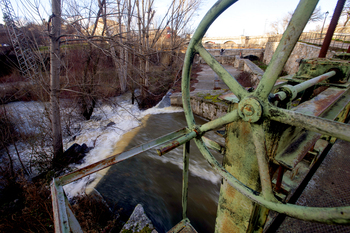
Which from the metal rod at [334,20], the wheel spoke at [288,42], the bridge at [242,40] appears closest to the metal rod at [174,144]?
the wheel spoke at [288,42]

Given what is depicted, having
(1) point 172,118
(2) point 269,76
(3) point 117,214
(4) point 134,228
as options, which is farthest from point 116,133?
(2) point 269,76

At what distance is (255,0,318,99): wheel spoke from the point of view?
24.3 inches

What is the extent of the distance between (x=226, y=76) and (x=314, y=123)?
434 millimetres

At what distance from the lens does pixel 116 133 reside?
7.43 m

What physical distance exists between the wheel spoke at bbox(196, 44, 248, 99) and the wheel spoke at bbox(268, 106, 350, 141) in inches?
6.3

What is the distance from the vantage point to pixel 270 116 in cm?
74

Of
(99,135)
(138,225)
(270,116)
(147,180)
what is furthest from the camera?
(99,135)

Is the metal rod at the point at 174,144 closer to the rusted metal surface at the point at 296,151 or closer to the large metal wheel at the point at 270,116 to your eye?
the large metal wheel at the point at 270,116

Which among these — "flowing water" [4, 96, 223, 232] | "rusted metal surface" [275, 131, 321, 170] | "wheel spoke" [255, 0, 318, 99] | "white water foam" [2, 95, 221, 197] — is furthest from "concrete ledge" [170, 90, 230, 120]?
"wheel spoke" [255, 0, 318, 99]

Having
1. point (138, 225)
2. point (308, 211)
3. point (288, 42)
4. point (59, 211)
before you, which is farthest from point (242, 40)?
point (59, 211)

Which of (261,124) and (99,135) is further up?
(261,124)

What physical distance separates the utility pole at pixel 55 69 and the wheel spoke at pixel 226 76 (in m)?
3.76

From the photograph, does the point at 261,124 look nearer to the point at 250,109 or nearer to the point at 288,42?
the point at 250,109

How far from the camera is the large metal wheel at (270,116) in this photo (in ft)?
1.90
